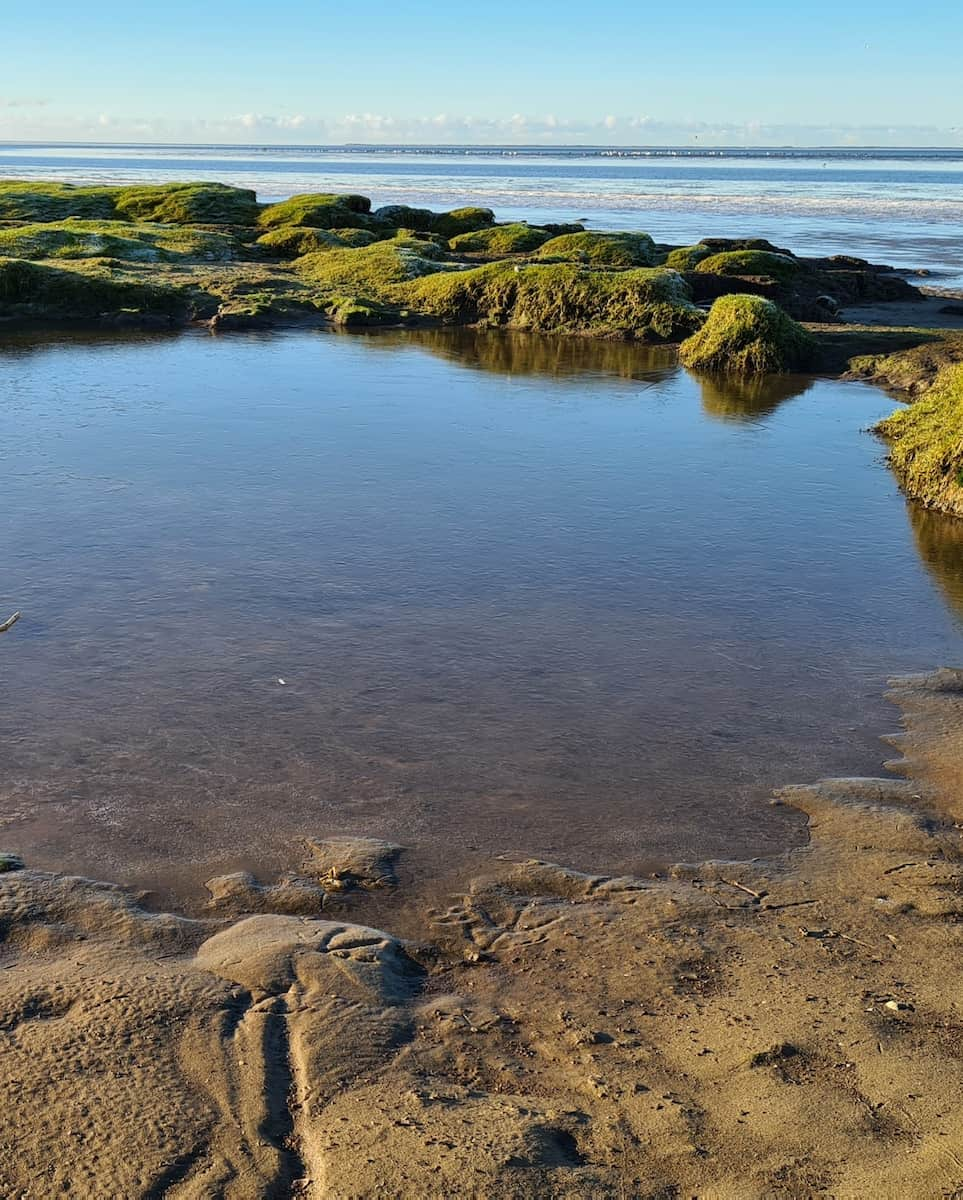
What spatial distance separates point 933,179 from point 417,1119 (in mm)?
116793

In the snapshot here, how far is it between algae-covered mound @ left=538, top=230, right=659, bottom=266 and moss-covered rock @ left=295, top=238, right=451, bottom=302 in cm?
296

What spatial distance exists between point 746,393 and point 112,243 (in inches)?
643

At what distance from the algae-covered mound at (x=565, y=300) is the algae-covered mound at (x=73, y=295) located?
473cm

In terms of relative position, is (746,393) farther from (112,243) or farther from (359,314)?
(112,243)

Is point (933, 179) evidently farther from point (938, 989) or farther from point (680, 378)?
point (938, 989)

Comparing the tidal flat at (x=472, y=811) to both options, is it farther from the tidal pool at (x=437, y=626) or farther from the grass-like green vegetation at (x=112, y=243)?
the grass-like green vegetation at (x=112, y=243)

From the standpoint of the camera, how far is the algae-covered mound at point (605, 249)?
1064 inches

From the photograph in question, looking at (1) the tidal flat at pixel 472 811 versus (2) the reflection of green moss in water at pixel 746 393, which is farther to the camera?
(2) the reflection of green moss in water at pixel 746 393

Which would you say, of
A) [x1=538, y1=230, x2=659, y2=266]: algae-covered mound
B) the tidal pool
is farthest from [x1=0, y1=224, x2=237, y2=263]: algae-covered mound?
the tidal pool

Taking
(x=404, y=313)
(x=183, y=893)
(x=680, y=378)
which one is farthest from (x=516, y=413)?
(x=183, y=893)

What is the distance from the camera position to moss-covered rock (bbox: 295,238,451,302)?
23938mm

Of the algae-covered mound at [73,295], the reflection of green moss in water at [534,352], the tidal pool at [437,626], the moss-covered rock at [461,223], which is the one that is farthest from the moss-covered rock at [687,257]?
the tidal pool at [437,626]

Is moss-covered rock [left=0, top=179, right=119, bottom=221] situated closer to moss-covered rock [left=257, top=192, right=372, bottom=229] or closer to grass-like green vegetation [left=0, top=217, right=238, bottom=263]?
moss-covered rock [left=257, top=192, right=372, bottom=229]

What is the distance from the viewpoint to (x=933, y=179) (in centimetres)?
10562
